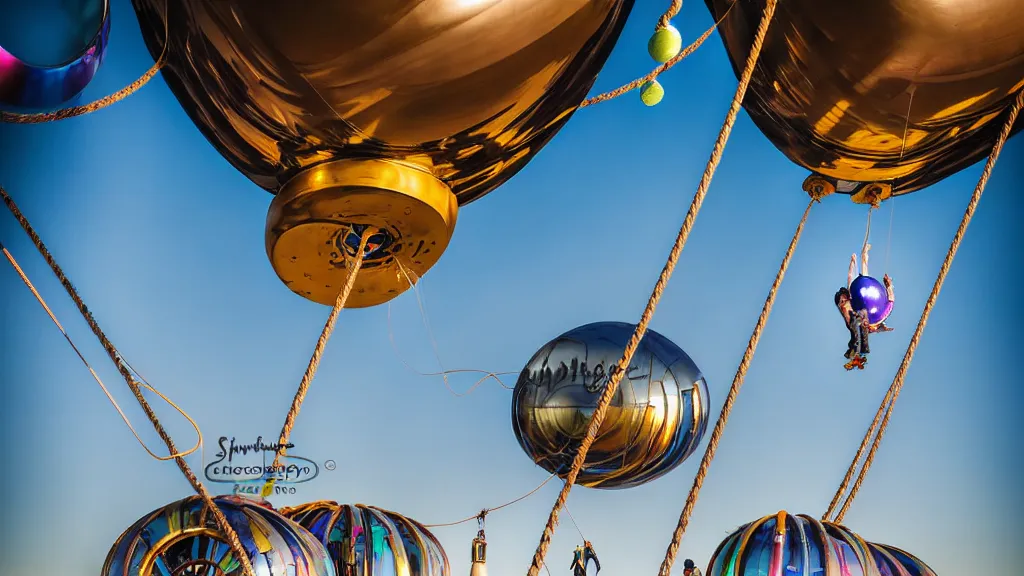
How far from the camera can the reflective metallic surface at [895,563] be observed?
0.90 meters

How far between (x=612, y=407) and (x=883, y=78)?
59cm

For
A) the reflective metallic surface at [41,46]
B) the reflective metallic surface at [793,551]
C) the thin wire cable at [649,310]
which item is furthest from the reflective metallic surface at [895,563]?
the reflective metallic surface at [41,46]

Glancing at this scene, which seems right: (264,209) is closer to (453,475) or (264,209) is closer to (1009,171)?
(453,475)

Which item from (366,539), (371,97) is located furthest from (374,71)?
(366,539)

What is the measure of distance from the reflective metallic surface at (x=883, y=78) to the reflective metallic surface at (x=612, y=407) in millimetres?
414

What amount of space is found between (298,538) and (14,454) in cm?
191

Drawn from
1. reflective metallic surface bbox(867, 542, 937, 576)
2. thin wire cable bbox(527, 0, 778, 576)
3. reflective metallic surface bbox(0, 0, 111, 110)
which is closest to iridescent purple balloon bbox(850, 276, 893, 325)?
reflective metallic surface bbox(867, 542, 937, 576)

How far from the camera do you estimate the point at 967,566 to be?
6.87ft

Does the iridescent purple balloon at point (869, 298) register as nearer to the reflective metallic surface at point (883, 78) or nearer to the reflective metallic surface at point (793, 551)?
the reflective metallic surface at point (883, 78)

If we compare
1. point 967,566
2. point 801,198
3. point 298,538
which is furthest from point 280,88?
point 801,198

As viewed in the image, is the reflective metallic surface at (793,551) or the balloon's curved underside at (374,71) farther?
the reflective metallic surface at (793,551)

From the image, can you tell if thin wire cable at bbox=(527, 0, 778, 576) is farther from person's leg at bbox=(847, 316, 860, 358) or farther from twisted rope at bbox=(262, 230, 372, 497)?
person's leg at bbox=(847, 316, 860, 358)

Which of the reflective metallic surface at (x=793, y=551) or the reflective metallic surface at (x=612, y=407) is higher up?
the reflective metallic surface at (x=612, y=407)

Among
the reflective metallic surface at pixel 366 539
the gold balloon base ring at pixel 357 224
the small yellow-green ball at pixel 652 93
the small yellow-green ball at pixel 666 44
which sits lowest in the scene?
the reflective metallic surface at pixel 366 539
